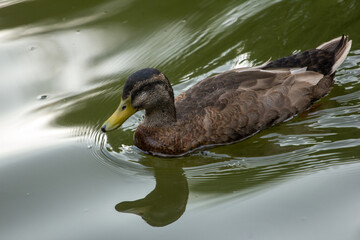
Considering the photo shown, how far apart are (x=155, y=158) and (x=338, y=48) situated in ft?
8.75

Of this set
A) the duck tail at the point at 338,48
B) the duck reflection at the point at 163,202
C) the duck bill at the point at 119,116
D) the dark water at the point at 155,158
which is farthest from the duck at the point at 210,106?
the duck reflection at the point at 163,202

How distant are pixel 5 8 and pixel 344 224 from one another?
5.95 metres

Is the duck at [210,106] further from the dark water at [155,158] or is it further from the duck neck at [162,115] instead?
the dark water at [155,158]

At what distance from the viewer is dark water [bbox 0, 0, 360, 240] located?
14.6 feet

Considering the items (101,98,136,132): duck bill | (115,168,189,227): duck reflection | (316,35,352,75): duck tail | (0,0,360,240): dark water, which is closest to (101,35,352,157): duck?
(101,98,136,132): duck bill

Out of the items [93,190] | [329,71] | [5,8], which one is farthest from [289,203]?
[5,8]

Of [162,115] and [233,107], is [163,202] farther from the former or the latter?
[233,107]

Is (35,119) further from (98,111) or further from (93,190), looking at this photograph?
(93,190)

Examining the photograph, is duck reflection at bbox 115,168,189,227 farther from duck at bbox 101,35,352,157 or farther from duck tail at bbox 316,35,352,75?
duck tail at bbox 316,35,352,75

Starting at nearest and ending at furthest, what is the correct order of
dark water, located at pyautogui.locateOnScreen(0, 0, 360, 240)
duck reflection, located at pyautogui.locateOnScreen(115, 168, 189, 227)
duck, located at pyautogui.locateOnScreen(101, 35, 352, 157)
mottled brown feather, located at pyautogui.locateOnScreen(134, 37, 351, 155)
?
dark water, located at pyautogui.locateOnScreen(0, 0, 360, 240) < duck reflection, located at pyautogui.locateOnScreen(115, 168, 189, 227) < duck, located at pyautogui.locateOnScreen(101, 35, 352, 157) < mottled brown feather, located at pyautogui.locateOnScreen(134, 37, 351, 155)

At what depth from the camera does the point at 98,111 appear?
21.5 feet

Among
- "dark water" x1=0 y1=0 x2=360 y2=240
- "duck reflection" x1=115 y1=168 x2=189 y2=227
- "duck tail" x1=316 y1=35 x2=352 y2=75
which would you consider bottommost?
"duck reflection" x1=115 y1=168 x2=189 y2=227

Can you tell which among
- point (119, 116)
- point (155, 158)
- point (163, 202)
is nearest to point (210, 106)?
point (155, 158)

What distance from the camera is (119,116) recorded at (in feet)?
17.9
